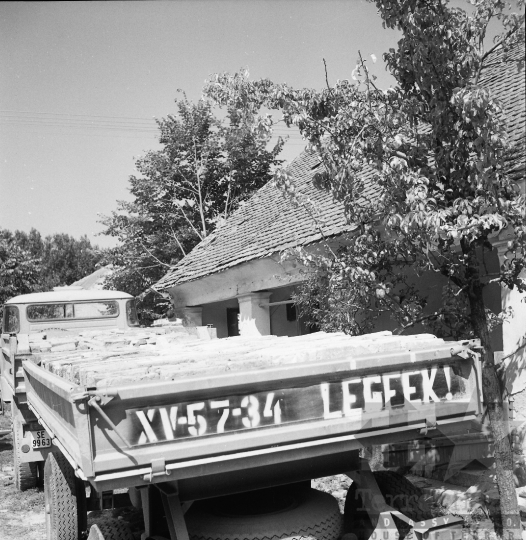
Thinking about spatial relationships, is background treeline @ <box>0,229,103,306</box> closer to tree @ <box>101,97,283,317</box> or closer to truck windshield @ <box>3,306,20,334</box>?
tree @ <box>101,97,283,317</box>

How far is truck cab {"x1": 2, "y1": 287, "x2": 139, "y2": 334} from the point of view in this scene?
9219 millimetres

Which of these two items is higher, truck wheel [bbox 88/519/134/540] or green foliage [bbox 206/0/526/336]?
green foliage [bbox 206/0/526/336]

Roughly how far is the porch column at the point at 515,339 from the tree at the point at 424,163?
5.32ft

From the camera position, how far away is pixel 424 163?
14.8ft

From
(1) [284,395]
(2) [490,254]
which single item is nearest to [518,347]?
(2) [490,254]

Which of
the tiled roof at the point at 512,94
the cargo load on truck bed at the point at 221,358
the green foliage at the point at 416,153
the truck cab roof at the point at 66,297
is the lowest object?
the cargo load on truck bed at the point at 221,358

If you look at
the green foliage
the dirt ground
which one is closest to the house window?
the dirt ground

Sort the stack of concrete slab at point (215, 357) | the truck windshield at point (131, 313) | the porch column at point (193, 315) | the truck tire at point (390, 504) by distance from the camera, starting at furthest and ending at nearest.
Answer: the porch column at point (193, 315) → the truck windshield at point (131, 313) → the truck tire at point (390, 504) → the stack of concrete slab at point (215, 357)

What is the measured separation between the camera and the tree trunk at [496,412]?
4.49 meters

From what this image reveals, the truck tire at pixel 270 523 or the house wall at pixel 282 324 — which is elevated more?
the house wall at pixel 282 324

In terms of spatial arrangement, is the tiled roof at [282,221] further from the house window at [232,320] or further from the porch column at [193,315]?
the house window at [232,320]

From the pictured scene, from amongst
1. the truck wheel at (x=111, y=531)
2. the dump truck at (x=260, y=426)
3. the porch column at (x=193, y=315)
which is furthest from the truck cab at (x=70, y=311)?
the truck wheel at (x=111, y=531)

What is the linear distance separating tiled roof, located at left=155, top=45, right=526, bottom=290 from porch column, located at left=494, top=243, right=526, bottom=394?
1.32 metres

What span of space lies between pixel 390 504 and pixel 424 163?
2.34 metres
